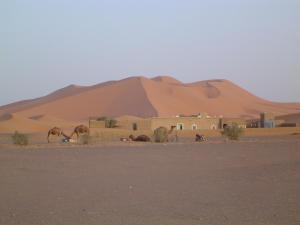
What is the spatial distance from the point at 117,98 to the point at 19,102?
5225cm

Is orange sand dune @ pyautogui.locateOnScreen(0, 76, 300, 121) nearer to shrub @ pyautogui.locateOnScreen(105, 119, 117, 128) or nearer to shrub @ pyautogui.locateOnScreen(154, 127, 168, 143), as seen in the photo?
shrub @ pyautogui.locateOnScreen(105, 119, 117, 128)

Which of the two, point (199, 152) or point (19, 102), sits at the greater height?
point (19, 102)

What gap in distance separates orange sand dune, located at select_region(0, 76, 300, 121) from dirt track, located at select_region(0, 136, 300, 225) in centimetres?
9464

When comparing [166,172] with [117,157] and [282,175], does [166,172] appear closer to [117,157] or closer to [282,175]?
[282,175]

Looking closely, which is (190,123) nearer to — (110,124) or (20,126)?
(110,124)

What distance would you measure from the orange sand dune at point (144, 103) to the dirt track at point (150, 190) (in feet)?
310

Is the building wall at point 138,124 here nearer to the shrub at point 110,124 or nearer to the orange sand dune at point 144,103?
the shrub at point 110,124

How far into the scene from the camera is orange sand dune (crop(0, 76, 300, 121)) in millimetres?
126375

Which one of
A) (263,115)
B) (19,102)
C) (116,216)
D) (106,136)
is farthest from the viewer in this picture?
(19,102)

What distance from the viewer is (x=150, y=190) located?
637 inches

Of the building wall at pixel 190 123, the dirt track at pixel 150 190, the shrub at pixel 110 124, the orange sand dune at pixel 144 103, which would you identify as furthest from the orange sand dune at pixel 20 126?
the orange sand dune at pixel 144 103

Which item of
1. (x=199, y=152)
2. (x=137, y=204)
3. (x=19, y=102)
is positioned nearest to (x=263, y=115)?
(x=199, y=152)

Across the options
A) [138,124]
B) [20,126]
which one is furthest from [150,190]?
[20,126]

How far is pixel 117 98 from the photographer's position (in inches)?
5399
